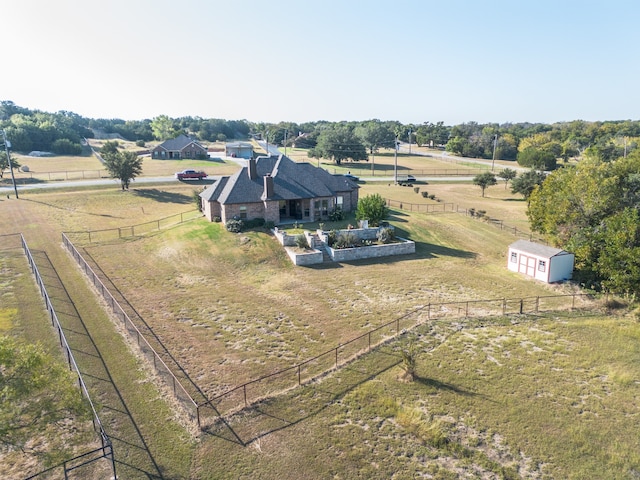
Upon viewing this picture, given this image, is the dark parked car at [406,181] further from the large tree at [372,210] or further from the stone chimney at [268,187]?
the stone chimney at [268,187]

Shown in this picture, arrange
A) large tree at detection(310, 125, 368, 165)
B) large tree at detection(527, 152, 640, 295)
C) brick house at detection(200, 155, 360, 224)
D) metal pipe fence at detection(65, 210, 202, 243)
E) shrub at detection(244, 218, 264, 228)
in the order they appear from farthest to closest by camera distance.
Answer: large tree at detection(310, 125, 368, 165), brick house at detection(200, 155, 360, 224), metal pipe fence at detection(65, 210, 202, 243), shrub at detection(244, 218, 264, 228), large tree at detection(527, 152, 640, 295)

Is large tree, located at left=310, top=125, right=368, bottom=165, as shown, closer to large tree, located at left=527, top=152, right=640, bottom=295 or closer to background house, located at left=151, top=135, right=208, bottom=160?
background house, located at left=151, top=135, right=208, bottom=160

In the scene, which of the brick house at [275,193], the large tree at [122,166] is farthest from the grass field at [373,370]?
the large tree at [122,166]

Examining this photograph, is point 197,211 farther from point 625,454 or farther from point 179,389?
point 625,454

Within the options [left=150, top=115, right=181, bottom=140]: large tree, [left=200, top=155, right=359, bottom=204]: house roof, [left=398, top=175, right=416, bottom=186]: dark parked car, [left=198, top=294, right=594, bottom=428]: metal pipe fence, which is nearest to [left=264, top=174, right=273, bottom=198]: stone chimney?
[left=200, top=155, right=359, bottom=204]: house roof

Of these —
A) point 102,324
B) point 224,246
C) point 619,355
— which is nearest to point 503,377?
point 619,355

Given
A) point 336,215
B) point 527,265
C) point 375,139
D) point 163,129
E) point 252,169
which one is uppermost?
point 163,129

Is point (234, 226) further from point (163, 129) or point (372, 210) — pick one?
point (163, 129)

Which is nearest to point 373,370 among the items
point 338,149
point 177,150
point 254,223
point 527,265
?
point 527,265
